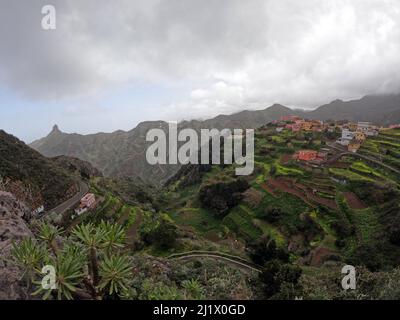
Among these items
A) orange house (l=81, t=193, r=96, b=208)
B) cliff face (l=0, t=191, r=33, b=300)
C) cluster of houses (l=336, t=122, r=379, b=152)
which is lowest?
orange house (l=81, t=193, r=96, b=208)

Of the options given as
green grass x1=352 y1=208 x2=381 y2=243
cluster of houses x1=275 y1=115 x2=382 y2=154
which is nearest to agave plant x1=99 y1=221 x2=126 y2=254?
green grass x1=352 y1=208 x2=381 y2=243

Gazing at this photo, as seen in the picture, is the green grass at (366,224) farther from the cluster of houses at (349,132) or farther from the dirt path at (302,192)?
the cluster of houses at (349,132)

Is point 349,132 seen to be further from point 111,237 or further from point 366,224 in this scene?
point 111,237

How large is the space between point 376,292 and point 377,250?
707 inches

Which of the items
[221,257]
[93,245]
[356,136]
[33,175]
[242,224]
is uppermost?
[356,136]

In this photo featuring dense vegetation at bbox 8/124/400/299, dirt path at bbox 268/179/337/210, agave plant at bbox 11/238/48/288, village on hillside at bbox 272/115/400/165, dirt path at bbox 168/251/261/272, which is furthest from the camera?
village on hillside at bbox 272/115/400/165

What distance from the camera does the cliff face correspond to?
21.7 feet

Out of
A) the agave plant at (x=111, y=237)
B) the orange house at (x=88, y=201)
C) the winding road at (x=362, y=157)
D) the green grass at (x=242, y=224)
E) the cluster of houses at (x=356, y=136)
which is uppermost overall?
the cluster of houses at (x=356, y=136)

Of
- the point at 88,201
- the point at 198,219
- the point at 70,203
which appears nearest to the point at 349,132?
the point at 198,219

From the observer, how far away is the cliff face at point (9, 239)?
6.62 meters

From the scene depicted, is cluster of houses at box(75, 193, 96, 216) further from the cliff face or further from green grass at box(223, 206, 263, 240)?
the cliff face

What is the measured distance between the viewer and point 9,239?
8.89m

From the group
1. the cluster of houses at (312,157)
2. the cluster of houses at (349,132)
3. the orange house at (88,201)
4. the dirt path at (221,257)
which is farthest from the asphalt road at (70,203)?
the cluster of houses at (349,132)
